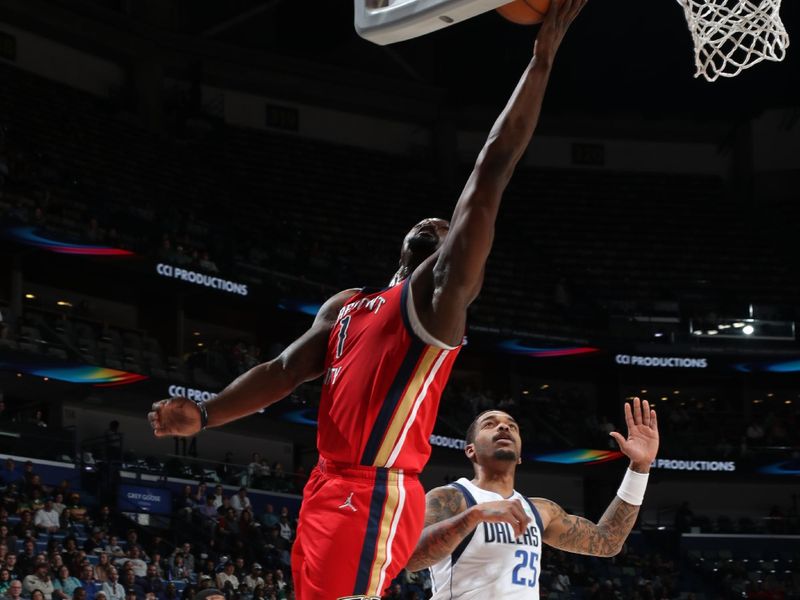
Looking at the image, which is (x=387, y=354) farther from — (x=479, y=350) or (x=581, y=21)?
(x=581, y=21)

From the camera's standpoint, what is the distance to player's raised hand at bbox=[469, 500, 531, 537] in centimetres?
384

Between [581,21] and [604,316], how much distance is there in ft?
25.9

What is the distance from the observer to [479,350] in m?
29.7

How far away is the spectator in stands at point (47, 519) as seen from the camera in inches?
609

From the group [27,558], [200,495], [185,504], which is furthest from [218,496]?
[27,558]

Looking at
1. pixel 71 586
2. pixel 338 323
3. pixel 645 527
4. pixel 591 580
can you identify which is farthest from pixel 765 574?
pixel 338 323

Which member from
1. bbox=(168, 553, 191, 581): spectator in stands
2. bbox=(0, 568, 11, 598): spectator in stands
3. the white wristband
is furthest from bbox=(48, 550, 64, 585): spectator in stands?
the white wristband

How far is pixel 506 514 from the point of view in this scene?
3.88 metres

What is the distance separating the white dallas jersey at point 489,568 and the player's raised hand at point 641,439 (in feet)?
1.82

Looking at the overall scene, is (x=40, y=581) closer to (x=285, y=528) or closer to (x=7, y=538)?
(x=7, y=538)

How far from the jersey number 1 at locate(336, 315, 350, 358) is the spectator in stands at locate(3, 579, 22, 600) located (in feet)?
32.9

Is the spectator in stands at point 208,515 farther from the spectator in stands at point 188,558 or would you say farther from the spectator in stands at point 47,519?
the spectator in stands at point 47,519

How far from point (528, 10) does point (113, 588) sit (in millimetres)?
12070

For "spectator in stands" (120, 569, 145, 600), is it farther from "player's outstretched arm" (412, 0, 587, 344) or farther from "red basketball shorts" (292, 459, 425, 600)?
"player's outstretched arm" (412, 0, 587, 344)
